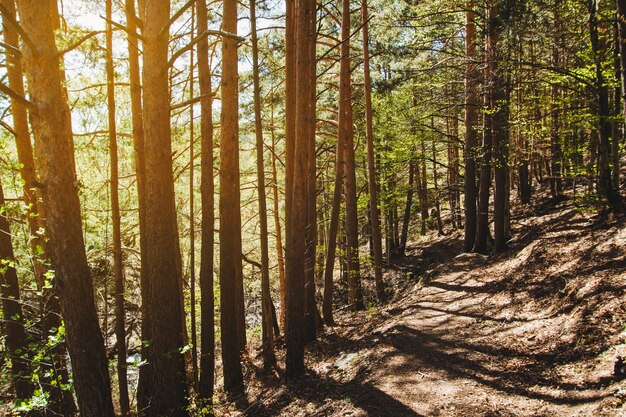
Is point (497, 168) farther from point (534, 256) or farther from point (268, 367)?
point (268, 367)

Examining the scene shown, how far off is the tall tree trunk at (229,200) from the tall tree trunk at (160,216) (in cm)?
309

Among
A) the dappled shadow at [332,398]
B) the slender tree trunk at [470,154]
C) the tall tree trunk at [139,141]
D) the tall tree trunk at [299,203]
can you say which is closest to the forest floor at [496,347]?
the dappled shadow at [332,398]

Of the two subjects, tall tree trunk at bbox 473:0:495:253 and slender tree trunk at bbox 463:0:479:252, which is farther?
slender tree trunk at bbox 463:0:479:252

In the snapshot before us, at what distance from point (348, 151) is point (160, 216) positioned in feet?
26.8

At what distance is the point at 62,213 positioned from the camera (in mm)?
4590

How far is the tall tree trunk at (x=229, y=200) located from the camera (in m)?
8.57

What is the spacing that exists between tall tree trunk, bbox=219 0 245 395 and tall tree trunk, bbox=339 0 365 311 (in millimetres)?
3694

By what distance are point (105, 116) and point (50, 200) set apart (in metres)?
5.75

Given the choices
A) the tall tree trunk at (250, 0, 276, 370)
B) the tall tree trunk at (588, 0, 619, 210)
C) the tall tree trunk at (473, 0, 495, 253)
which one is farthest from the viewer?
the tall tree trunk at (473, 0, 495, 253)

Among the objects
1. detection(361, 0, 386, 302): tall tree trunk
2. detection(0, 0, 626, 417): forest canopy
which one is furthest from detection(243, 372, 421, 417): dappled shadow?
detection(361, 0, 386, 302): tall tree trunk

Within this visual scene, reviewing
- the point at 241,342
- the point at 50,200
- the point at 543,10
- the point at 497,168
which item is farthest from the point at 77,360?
the point at 497,168

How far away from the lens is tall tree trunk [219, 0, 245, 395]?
8.57 m

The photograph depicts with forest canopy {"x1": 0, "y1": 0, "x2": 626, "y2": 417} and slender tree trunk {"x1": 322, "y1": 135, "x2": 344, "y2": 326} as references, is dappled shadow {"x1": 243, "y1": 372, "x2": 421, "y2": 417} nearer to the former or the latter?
forest canopy {"x1": 0, "y1": 0, "x2": 626, "y2": 417}

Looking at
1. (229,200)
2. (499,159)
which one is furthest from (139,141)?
(499,159)
